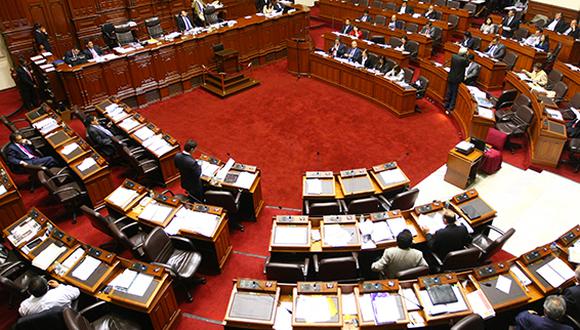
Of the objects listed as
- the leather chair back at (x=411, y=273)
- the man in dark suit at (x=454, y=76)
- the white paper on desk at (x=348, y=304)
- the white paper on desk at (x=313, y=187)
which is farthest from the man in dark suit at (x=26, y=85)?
the man in dark suit at (x=454, y=76)

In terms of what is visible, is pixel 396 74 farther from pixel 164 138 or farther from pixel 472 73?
pixel 164 138

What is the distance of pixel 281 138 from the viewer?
10062 mm

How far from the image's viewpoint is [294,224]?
5941 millimetres

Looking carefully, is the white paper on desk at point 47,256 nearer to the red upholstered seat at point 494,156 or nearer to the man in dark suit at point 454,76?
the red upholstered seat at point 494,156

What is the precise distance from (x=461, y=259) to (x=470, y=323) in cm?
133

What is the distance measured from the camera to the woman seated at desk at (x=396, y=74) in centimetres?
1117

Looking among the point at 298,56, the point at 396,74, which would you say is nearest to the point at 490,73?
the point at 396,74

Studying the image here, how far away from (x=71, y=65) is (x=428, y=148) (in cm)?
970

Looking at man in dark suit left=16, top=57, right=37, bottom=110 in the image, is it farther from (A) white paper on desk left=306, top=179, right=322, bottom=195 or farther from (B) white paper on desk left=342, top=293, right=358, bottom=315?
(B) white paper on desk left=342, top=293, right=358, bottom=315

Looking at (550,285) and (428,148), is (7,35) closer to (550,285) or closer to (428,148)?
(428,148)

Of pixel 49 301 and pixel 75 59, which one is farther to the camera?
pixel 75 59

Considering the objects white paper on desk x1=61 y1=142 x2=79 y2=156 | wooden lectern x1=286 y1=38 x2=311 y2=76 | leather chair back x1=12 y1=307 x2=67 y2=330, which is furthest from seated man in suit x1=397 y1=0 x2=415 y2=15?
leather chair back x1=12 y1=307 x2=67 y2=330

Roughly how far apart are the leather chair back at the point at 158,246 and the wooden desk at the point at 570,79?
10.5 m

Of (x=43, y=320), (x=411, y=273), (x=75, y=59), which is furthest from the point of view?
(x=75, y=59)
